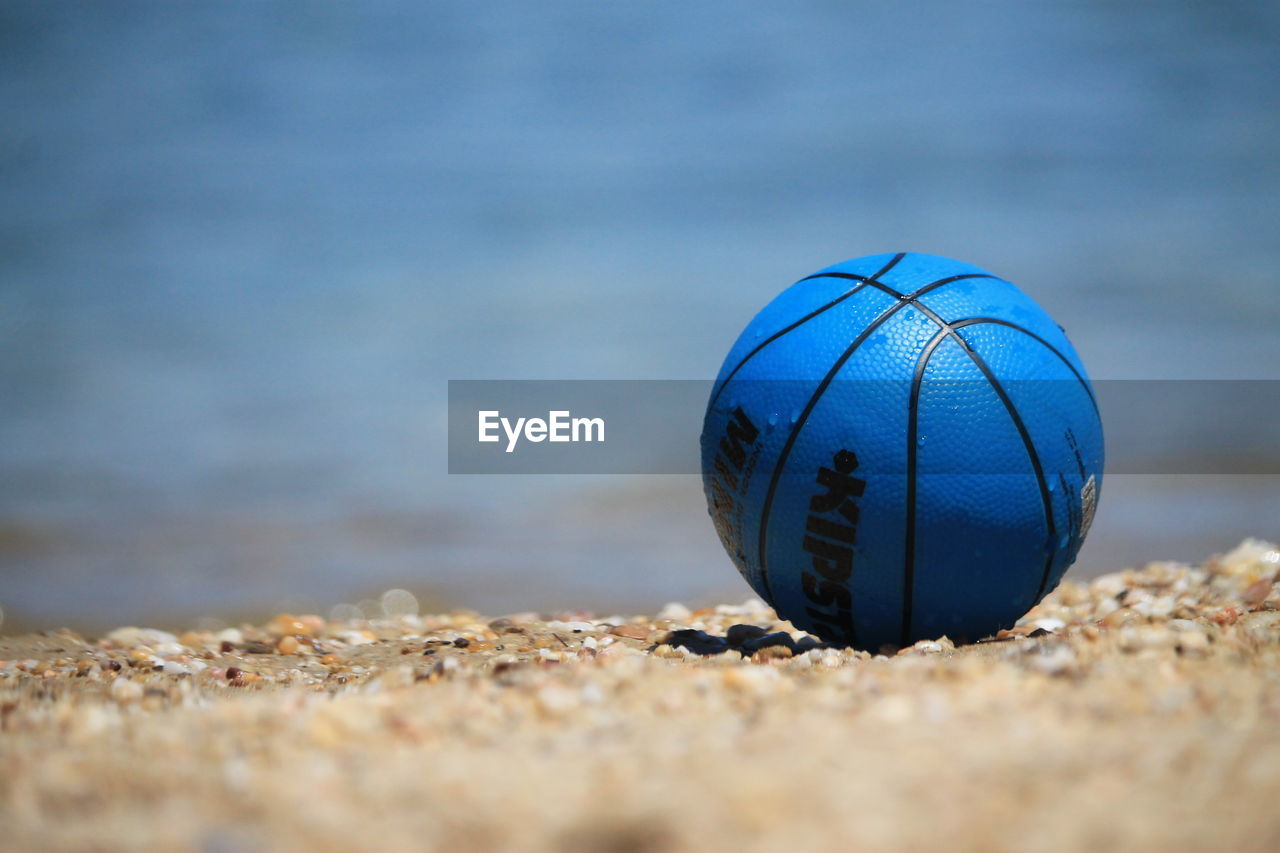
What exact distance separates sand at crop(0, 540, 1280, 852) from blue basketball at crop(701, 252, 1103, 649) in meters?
0.54

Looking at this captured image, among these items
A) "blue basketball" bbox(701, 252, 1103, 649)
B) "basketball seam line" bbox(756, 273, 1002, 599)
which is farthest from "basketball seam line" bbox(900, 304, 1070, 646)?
"basketball seam line" bbox(756, 273, 1002, 599)

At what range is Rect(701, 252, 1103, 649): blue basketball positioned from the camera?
517 cm

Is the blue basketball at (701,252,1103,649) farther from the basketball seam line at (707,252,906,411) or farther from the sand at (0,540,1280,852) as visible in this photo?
the sand at (0,540,1280,852)

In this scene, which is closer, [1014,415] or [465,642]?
[1014,415]

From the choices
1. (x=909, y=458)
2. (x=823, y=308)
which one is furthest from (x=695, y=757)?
(x=823, y=308)

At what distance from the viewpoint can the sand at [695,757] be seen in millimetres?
2223

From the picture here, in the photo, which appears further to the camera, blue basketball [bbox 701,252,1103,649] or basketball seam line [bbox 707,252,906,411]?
basketball seam line [bbox 707,252,906,411]

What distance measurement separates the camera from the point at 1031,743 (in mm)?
2727

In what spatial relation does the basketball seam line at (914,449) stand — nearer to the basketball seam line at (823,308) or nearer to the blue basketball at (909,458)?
the blue basketball at (909,458)

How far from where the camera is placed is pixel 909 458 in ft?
16.9

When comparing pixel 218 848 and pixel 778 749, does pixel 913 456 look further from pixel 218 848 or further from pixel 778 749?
pixel 218 848

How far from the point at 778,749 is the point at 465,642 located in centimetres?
441

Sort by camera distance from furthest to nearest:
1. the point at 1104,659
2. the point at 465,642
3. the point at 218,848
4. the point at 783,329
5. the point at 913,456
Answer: the point at 465,642
the point at 783,329
the point at 913,456
the point at 1104,659
the point at 218,848

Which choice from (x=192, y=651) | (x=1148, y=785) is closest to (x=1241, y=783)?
(x=1148, y=785)
